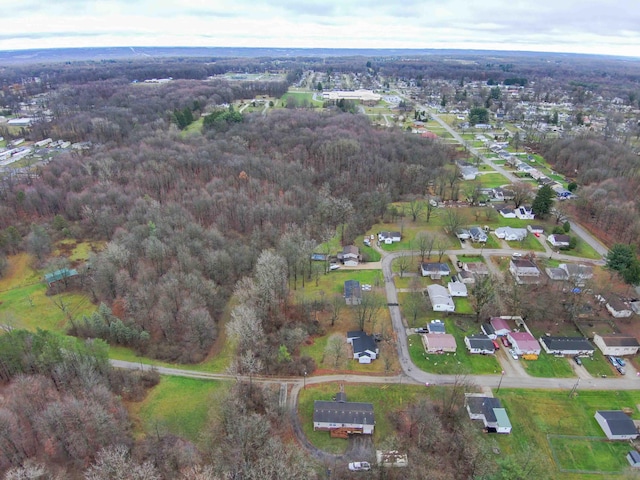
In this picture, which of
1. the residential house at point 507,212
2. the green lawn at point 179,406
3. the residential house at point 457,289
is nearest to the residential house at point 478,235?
the residential house at point 507,212

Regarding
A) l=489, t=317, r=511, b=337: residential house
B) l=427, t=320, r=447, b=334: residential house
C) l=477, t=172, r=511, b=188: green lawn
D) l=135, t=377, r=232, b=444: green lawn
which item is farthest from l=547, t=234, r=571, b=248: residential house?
l=135, t=377, r=232, b=444: green lawn

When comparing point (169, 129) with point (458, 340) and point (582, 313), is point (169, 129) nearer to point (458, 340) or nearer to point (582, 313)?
point (458, 340)

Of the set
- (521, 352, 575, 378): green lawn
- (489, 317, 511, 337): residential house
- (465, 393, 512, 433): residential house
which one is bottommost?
(521, 352, 575, 378): green lawn

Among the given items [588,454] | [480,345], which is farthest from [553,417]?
[480,345]

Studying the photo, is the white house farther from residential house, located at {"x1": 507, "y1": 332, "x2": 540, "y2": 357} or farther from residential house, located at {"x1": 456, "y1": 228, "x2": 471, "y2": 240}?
residential house, located at {"x1": 507, "y1": 332, "x2": 540, "y2": 357}

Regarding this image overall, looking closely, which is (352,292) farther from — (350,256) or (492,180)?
(492,180)
